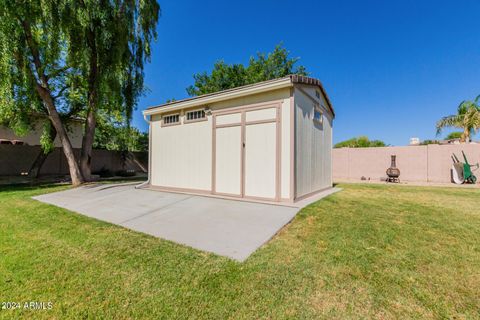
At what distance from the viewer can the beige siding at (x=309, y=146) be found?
18.2 ft

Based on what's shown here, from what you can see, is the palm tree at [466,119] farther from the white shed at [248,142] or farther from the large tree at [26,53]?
the large tree at [26,53]

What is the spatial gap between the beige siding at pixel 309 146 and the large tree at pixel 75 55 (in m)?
7.42

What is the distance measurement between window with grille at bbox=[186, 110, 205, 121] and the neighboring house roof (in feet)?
0.79

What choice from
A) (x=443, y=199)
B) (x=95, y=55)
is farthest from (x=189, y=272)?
(x=95, y=55)

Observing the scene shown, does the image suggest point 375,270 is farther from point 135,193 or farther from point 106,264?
point 135,193

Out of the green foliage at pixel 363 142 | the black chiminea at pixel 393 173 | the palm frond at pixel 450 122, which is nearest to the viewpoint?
the black chiminea at pixel 393 173

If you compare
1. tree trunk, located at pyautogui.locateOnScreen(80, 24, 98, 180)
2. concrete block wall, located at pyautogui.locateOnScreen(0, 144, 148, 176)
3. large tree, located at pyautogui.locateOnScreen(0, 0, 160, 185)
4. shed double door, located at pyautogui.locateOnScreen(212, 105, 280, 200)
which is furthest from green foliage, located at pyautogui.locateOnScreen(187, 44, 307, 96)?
shed double door, located at pyautogui.locateOnScreen(212, 105, 280, 200)

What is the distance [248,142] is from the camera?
5.80 metres

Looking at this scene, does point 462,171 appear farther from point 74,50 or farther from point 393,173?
point 74,50

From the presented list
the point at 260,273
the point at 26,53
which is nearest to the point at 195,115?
the point at 260,273

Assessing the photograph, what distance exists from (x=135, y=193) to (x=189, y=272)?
5.43m

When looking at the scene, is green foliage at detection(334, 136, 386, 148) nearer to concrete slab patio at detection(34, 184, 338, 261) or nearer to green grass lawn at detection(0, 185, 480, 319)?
concrete slab patio at detection(34, 184, 338, 261)

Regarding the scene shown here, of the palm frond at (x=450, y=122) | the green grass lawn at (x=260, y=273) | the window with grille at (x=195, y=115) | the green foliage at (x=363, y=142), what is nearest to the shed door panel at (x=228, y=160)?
the window with grille at (x=195, y=115)

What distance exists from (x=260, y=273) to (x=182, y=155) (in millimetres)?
5521
